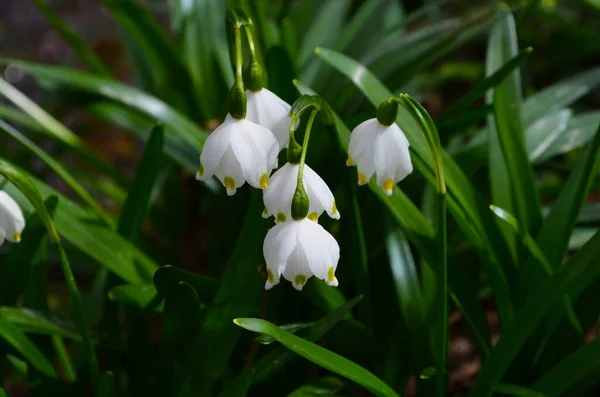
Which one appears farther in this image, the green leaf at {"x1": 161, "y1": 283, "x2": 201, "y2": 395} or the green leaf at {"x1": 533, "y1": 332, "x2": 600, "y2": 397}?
the green leaf at {"x1": 161, "y1": 283, "x2": 201, "y2": 395}

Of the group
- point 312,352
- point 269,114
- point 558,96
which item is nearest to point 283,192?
point 269,114

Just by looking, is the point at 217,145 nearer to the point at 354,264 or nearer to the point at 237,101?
the point at 237,101

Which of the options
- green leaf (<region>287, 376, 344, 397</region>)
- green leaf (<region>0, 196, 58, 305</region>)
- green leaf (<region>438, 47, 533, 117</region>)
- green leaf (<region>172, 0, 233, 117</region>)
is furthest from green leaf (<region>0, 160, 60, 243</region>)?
green leaf (<region>172, 0, 233, 117</region>)

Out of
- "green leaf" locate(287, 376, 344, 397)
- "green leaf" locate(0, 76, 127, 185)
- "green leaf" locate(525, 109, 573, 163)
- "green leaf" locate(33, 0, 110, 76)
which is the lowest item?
"green leaf" locate(287, 376, 344, 397)

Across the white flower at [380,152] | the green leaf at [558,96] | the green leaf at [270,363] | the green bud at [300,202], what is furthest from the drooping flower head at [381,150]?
the green leaf at [558,96]

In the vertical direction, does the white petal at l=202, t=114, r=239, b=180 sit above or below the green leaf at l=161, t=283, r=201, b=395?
above

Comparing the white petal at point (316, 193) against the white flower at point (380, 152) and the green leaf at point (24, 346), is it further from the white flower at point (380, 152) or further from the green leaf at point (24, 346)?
the green leaf at point (24, 346)

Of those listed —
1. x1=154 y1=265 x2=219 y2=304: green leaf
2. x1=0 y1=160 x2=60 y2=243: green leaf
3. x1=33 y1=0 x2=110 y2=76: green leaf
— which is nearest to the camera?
x1=0 y1=160 x2=60 y2=243: green leaf

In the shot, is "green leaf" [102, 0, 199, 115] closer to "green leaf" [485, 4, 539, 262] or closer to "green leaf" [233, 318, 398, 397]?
"green leaf" [485, 4, 539, 262]
